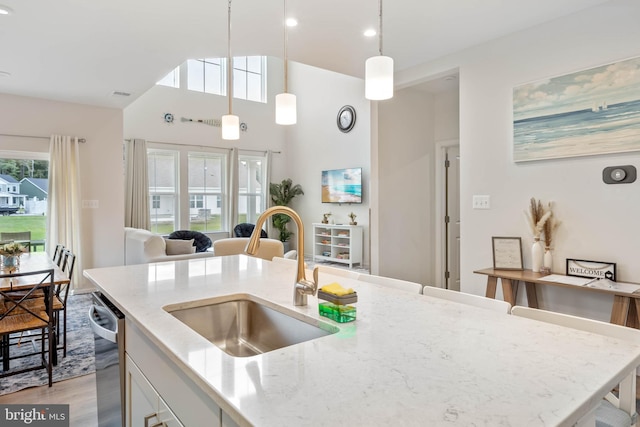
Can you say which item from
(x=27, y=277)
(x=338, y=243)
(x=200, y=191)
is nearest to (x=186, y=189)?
(x=200, y=191)

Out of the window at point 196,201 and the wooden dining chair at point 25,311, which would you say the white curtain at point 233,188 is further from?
the wooden dining chair at point 25,311

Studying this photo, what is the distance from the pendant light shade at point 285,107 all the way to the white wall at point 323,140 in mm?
5495

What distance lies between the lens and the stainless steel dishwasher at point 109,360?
156 cm

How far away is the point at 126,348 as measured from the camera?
1532 millimetres

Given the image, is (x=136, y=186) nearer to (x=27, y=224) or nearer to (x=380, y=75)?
(x=27, y=224)

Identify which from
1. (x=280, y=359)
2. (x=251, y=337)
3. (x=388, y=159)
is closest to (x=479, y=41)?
(x=388, y=159)

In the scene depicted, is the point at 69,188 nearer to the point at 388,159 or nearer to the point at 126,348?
the point at 388,159

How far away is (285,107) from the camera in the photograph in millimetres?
1949

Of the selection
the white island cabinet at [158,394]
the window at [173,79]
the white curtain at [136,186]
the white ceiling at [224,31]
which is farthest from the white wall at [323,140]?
the white island cabinet at [158,394]

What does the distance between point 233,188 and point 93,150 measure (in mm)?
3235

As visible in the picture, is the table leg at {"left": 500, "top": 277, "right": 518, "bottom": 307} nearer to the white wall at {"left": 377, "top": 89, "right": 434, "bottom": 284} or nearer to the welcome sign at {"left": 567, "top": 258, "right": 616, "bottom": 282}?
the welcome sign at {"left": 567, "top": 258, "right": 616, "bottom": 282}

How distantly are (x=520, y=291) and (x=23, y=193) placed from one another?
637 centimetres

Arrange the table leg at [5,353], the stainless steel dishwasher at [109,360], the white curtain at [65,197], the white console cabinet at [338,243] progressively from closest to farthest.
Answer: the stainless steel dishwasher at [109,360], the table leg at [5,353], the white curtain at [65,197], the white console cabinet at [338,243]

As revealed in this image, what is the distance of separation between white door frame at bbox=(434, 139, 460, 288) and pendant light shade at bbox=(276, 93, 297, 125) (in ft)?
11.3
